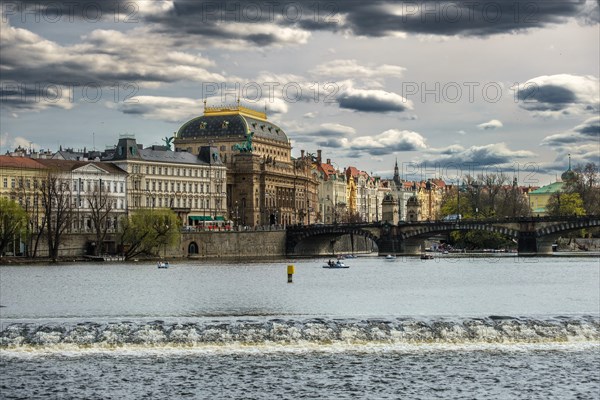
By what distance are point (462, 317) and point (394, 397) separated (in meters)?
16.7

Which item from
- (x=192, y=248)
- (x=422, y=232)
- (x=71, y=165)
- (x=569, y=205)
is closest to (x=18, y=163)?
(x=71, y=165)

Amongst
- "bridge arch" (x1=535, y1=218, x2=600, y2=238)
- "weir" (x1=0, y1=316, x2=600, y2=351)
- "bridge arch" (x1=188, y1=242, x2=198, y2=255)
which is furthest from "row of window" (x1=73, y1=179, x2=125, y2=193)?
"weir" (x1=0, y1=316, x2=600, y2=351)

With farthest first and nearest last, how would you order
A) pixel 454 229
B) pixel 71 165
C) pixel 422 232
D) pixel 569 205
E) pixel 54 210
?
pixel 569 205 < pixel 71 165 < pixel 422 232 < pixel 454 229 < pixel 54 210

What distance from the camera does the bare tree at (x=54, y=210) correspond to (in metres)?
124

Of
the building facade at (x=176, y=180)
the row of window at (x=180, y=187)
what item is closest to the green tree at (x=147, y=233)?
the building facade at (x=176, y=180)

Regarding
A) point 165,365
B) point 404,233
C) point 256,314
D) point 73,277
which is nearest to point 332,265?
point 73,277

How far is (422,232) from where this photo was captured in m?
154

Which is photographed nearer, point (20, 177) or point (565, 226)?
point (565, 226)

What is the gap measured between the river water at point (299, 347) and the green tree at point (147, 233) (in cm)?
6116

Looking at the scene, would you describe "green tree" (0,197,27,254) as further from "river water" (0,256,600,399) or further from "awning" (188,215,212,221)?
"awning" (188,215,212,221)

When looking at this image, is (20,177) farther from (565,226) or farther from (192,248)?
(565,226)

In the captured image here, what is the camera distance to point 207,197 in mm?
186375

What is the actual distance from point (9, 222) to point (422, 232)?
57.0m

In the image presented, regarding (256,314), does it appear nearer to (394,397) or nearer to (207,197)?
(394,397)
